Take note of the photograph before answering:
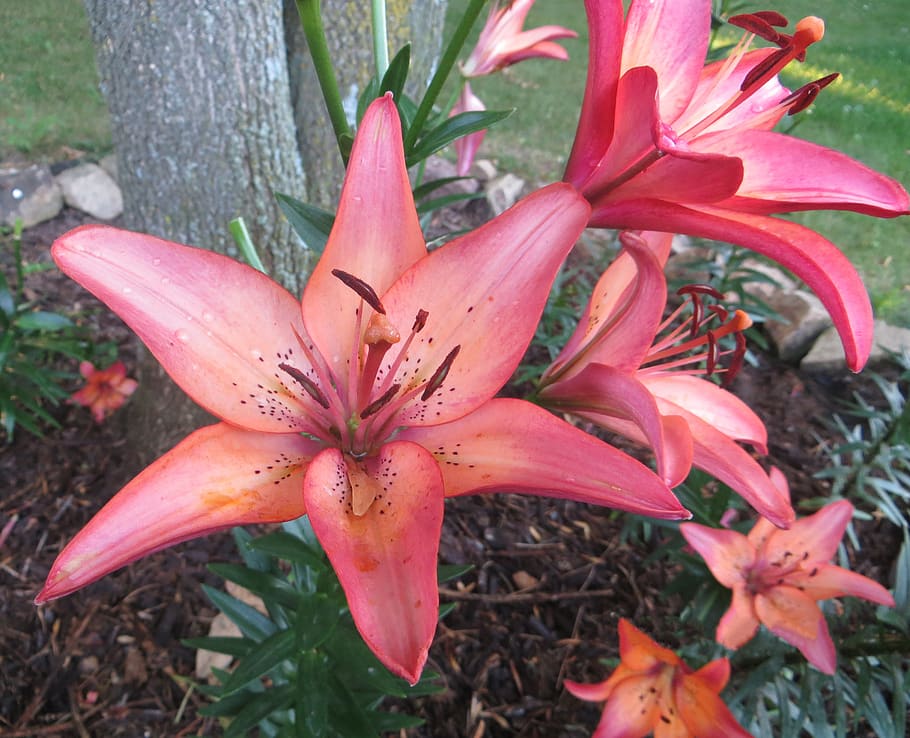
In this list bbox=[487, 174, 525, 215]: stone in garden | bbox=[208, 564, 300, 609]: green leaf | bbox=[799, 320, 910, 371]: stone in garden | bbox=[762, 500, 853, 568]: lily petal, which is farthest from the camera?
bbox=[487, 174, 525, 215]: stone in garden

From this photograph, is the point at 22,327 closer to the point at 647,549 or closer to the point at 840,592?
the point at 647,549

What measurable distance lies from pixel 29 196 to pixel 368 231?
9.65 feet

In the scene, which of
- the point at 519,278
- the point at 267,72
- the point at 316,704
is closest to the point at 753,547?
the point at 316,704

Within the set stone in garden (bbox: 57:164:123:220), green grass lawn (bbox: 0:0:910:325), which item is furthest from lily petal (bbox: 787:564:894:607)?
stone in garden (bbox: 57:164:123:220)

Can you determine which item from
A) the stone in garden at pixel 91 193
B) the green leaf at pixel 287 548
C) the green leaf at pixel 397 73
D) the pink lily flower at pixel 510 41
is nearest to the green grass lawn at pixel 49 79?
the stone in garden at pixel 91 193

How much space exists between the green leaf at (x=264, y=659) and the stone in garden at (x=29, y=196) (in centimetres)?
263

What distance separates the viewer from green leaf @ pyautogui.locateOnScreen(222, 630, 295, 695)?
90 cm

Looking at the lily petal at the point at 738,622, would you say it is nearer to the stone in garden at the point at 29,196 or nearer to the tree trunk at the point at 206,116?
the tree trunk at the point at 206,116

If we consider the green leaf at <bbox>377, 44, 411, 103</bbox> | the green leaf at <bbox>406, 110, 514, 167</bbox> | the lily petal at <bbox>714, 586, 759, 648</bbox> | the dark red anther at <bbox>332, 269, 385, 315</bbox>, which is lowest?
the lily petal at <bbox>714, 586, 759, 648</bbox>

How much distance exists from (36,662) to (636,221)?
5.60 ft

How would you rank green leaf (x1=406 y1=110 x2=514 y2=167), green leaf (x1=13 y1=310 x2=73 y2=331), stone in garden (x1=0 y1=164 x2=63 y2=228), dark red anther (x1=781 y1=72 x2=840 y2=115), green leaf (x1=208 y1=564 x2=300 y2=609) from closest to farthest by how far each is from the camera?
dark red anther (x1=781 y1=72 x2=840 y2=115) < green leaf (x1=406 y1=110 x2=514 y2=167) < green leaf (x1=208 y1=564 x2=300 y2=609) < green leaf (x1=13 y1=310 x2=73 y2=331) < stone in garden (x1=0 y1=164 x2=63 y2=228)

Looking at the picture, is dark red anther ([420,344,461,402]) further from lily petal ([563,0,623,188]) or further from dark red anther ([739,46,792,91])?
dark red anther ([739,46,792,91])

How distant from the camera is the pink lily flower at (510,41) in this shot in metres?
1.10

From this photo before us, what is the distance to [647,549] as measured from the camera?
6.46ft
